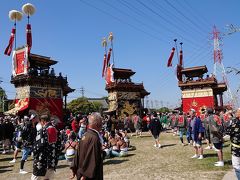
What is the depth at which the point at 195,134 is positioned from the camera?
12.4 m

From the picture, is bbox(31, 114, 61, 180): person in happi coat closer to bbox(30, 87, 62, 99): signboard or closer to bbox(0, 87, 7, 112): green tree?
bbox(30, 87, 62, 99): signboard

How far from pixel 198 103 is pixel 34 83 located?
62.2ft

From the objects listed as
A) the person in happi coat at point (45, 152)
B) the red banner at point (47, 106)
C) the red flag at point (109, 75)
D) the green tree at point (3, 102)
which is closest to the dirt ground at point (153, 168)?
the person in happi coat at point (45, 152)

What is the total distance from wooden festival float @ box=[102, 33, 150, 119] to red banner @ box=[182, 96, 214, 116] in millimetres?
5323

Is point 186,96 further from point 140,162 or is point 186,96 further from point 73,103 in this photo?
point 73,103

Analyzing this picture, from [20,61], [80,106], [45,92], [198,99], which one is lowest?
[198,99]

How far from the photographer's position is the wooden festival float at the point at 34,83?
91.4 feet

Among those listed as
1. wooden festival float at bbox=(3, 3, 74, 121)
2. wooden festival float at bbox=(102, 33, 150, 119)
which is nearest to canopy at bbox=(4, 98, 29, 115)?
wooden festival float at bbox=(3, 3, 74, 121)

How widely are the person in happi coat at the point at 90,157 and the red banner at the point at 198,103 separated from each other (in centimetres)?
3059

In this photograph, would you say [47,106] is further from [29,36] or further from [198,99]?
[198,99]

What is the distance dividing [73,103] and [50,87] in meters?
46.6

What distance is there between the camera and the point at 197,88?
34969 millimetres

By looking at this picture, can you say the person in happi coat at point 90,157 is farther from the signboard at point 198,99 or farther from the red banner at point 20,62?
the signboard at point 198,99

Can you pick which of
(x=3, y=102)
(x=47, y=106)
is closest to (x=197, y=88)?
(x=47, y=106)
